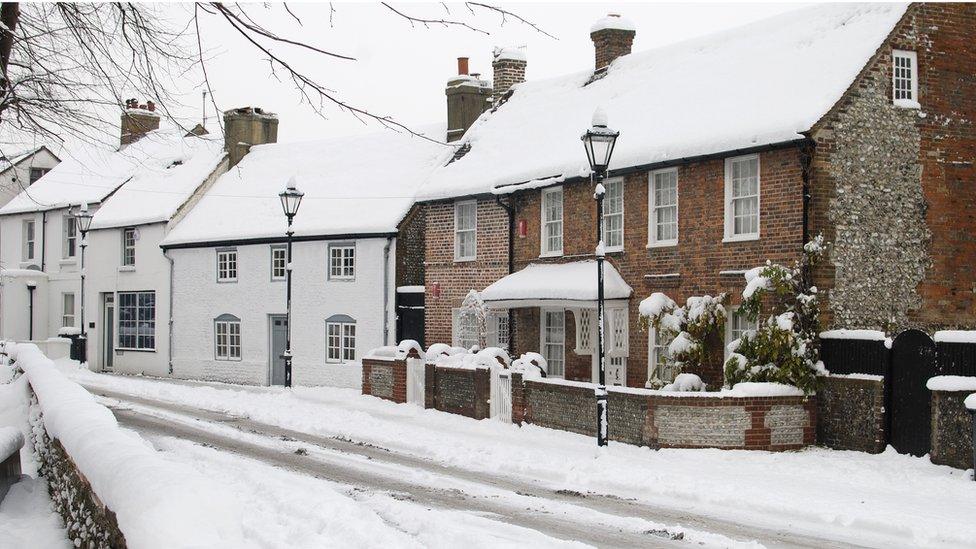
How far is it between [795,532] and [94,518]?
7.32m

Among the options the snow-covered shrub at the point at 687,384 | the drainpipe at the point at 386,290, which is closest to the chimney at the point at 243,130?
the drainpipe at the point at 386,290

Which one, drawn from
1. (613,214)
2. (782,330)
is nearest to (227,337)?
(613,214)

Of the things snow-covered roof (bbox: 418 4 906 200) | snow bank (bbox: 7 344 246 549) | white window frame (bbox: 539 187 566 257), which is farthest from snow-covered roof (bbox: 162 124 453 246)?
snow bank (bbox: 7 344 246 549)

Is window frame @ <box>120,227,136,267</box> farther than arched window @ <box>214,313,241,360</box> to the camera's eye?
Yes

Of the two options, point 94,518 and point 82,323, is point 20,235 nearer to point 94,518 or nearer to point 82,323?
point 82,323

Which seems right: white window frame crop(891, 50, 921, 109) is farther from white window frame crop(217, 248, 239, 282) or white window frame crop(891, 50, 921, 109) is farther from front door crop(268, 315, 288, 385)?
white window frame crop(217, 248, 239, 282)

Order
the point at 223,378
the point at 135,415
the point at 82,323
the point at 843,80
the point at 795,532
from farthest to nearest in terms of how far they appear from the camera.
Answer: the point at 82,323 → the point at 223,378 → the point at 135,415 → the point at 843,80 → the point at 795,532

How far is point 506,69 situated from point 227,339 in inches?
544

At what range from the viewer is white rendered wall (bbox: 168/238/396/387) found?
1283 inches

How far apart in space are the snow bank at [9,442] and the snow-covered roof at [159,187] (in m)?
24.8

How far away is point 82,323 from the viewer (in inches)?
1576

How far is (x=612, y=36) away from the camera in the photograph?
2927 centimetres

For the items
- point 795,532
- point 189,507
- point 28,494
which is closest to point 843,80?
point 795,532

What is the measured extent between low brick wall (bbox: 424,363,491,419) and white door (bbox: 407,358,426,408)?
1.64 ft
